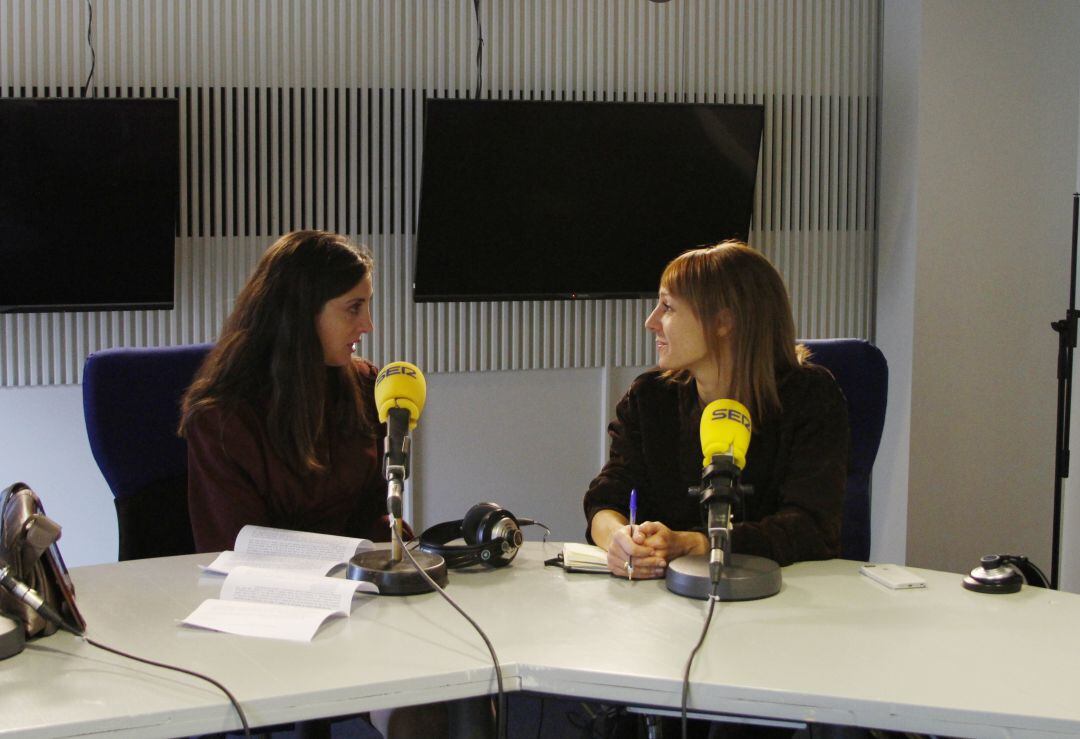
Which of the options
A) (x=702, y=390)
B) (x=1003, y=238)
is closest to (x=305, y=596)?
(x=702, y=390)

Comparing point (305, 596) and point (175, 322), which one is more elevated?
point (175, 322)

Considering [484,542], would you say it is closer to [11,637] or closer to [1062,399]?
[11,637]

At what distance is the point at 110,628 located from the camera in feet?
6.35

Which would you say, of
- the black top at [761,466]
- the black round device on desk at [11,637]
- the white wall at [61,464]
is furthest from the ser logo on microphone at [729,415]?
the white wall at [61,464]

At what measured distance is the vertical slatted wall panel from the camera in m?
4.00

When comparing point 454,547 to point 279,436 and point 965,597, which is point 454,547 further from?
point 965,597

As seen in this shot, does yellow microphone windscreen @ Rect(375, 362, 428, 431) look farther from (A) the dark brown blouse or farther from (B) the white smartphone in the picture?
(B) the white smartphone

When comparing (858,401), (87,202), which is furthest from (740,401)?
(87,202)

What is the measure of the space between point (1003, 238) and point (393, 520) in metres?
3.30

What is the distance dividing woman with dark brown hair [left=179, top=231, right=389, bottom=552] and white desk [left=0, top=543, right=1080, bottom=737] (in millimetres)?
416

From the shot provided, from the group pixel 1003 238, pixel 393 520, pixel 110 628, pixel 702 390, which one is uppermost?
pixel 1003 238

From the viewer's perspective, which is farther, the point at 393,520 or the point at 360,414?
the point at 360,414

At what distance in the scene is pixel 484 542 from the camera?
2285 mm

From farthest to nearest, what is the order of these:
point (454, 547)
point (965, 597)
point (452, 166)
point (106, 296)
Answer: point (452, 166) → point (106, 296) → point (454, 547) → point (965, 597)
